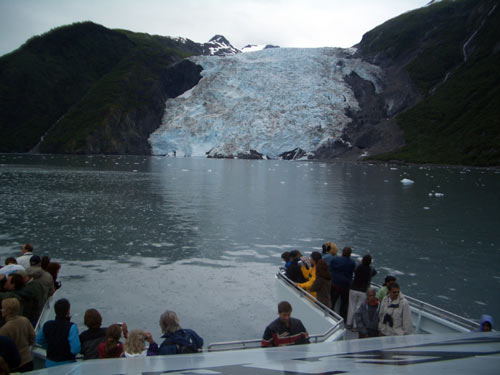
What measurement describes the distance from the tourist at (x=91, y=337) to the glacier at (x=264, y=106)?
72.0m

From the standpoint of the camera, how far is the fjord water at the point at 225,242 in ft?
28.6

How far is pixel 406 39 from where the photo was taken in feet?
324

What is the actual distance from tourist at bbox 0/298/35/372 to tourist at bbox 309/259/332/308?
432 centimetres

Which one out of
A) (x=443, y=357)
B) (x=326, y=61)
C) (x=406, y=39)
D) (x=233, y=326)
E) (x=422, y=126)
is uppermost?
(x=406, y=39)

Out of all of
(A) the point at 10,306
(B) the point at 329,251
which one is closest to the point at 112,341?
(A) the point at 10,306

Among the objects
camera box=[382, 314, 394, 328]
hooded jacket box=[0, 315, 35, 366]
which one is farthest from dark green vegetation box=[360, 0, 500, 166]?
hooded jacket box=[0, 315, 35, 366]

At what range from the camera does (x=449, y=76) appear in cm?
8250

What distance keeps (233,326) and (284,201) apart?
16.8 metres

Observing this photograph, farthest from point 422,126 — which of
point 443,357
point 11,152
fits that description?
point 11,152

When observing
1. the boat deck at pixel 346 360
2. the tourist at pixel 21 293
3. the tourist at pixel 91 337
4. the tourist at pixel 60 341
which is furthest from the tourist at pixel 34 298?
the boat deck at pixel 346 360

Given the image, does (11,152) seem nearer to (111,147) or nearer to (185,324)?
(111,147)

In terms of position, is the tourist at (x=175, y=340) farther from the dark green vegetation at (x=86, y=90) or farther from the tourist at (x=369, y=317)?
the dark green vegetation at (x=86, y=90)

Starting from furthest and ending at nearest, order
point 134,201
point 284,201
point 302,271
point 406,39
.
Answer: point 406,39 < point 284,201 < point 134,201 < point 302,271

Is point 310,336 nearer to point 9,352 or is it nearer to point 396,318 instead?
point 396,318
